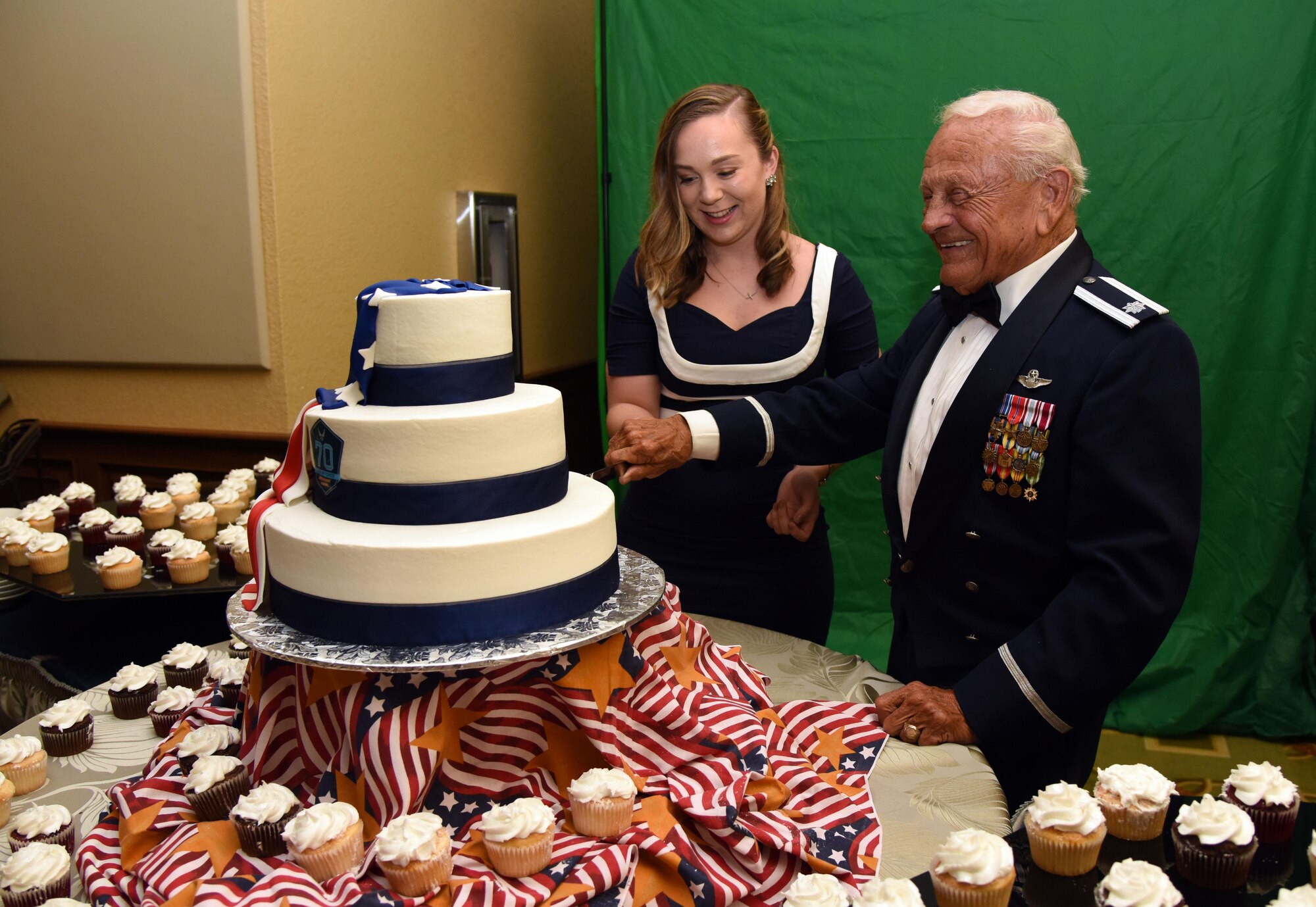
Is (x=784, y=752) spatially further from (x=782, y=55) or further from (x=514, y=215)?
(x=514, y=215)

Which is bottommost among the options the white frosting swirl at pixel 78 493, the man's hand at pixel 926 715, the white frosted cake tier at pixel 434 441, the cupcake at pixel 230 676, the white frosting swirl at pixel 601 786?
the white frosting swirl at pixel 78 493

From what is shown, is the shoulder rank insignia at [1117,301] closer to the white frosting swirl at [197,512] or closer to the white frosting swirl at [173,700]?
the white frosting swirl at [173,700]

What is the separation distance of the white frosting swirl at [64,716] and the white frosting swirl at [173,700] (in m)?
0.11

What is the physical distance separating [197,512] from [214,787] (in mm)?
1692

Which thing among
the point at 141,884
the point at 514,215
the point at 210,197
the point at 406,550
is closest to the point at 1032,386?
the point at 406,550

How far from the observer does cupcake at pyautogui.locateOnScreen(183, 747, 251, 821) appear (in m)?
1.48

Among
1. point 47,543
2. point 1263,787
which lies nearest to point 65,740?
point 47,543

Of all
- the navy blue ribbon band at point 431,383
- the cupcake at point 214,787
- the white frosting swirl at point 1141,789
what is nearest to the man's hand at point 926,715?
the white frosting swirl at point 1141,789

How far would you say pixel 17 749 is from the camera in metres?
1.69

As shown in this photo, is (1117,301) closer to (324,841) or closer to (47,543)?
(324,841)

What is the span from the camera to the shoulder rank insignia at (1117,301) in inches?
63.3

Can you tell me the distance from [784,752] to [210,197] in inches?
111

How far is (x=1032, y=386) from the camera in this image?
1684mm

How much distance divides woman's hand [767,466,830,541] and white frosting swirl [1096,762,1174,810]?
104cm
